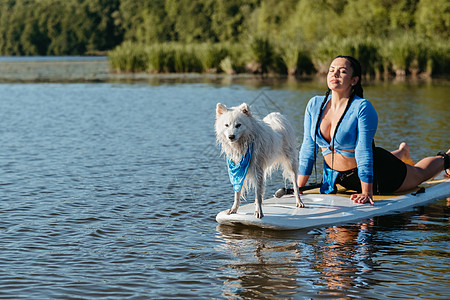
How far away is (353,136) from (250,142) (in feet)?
4.75

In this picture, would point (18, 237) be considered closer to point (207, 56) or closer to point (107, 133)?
point (107, 133)

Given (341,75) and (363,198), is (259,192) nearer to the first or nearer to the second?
(363,198)

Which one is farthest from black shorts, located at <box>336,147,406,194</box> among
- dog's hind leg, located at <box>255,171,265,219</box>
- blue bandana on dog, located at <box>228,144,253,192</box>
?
blue bandana on dog, located at <box>228,144,253,192</box>

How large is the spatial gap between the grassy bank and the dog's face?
28.7 metres

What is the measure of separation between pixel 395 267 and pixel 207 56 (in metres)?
36.4

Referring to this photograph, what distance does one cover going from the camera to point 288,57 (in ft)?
124

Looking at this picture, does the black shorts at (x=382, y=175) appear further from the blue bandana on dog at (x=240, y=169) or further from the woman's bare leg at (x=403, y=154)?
the blue bandana on dog at (x=240, y=169)

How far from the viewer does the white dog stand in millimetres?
6523

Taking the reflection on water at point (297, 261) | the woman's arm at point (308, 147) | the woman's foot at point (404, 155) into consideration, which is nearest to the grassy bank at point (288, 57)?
the woman's foot at point (404, 155)

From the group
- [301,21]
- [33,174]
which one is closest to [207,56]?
[301,21]

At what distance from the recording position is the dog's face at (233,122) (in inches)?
255

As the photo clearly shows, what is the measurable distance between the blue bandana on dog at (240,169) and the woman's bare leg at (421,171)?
267 cm

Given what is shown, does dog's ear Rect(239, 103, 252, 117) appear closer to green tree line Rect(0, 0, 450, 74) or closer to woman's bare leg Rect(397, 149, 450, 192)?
woman's bare leg Rect(397, 149, 450, 192)

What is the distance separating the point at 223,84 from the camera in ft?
107
